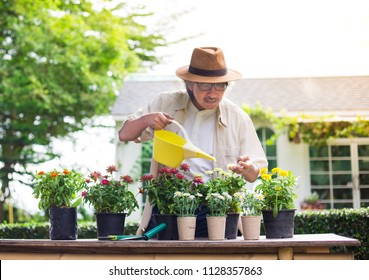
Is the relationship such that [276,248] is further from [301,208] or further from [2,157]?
[2,157]

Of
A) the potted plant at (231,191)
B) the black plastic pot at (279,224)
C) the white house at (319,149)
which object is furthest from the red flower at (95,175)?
the white house at (319,149)

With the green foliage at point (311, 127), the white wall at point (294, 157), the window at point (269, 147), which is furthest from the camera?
the window at point (269, 147)

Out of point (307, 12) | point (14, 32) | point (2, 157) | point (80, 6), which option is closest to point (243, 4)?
Result: point (307, 12)

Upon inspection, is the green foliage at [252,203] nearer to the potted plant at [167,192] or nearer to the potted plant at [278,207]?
the potted plant at [278,207]

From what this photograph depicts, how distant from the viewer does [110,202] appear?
2535mm

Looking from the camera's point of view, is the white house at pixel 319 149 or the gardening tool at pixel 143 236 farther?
the white house at pixel 319 149

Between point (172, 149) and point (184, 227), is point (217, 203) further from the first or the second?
point (172, 149)

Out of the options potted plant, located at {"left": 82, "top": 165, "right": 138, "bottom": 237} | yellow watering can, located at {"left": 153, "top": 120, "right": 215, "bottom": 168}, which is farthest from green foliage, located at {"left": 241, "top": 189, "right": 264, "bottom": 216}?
potted plant, located at {"left": 82, "top": 165, "right": 138, "bottom": 237}

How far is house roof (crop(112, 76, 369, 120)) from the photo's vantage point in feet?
30.6

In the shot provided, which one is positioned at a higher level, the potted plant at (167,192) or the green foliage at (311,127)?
the green foliage at (311,127)

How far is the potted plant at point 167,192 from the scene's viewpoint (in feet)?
7.92

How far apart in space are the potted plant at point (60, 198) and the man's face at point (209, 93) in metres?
0.60

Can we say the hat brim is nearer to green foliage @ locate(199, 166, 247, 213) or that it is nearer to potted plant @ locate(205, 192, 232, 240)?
green foliage @ locate(199, 166, 247, 213)

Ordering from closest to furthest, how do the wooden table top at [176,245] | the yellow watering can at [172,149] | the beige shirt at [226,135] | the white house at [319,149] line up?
the wooden table top at [176,245] → the yellow watering can at [172,149] → the beige shirt at [226,135] → the white house at [319,149]
